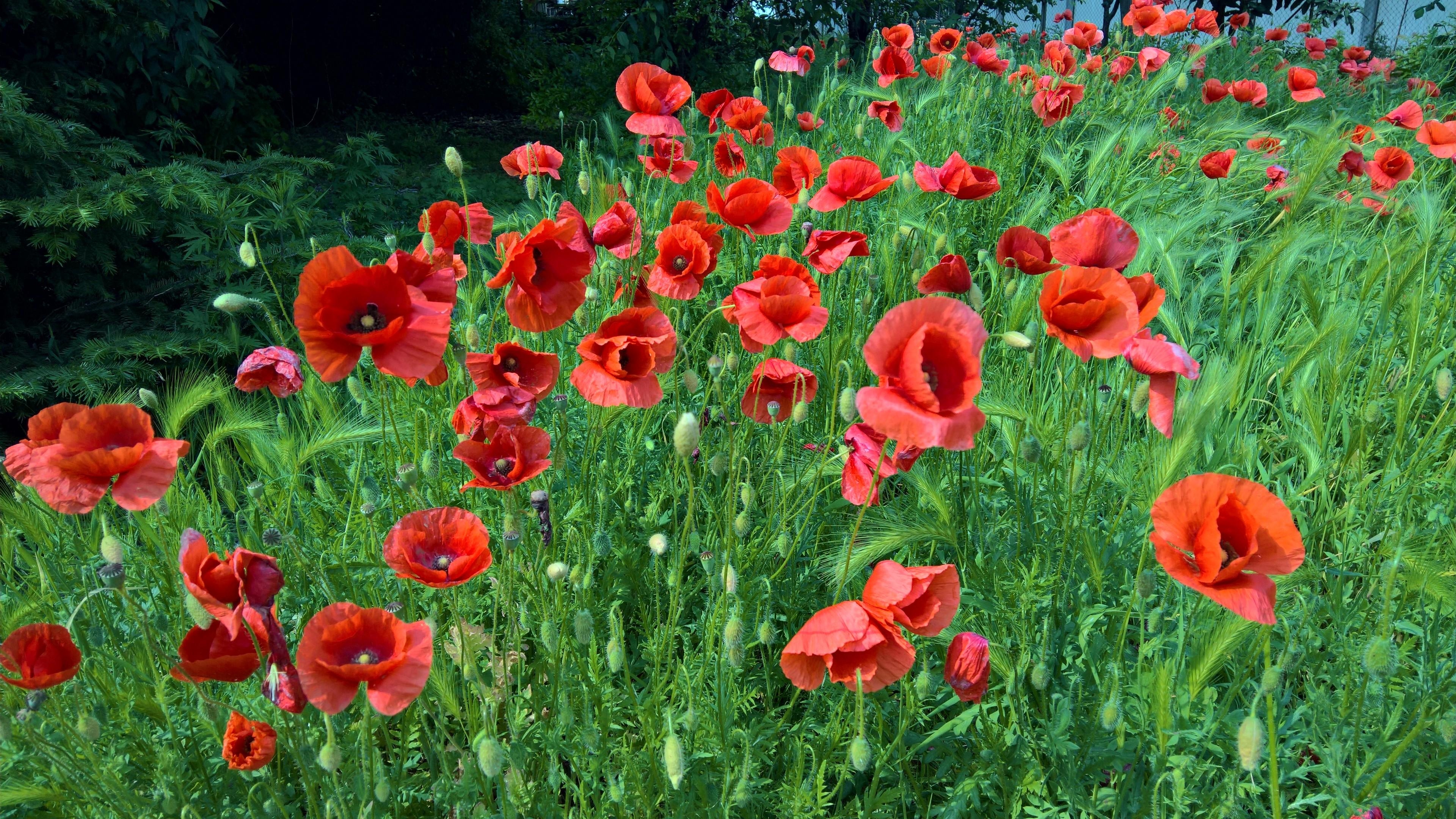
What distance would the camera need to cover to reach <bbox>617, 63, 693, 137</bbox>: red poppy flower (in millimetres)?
2139

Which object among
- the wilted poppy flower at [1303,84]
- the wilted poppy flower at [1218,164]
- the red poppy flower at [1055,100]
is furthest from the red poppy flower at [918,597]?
the wilted poppy flower at [1303,84]

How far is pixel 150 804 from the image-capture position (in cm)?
117

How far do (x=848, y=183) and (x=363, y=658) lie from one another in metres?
1.48

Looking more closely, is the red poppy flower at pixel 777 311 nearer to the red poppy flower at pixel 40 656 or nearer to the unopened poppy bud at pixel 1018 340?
the unopened poppy bud at pixel 1018 340

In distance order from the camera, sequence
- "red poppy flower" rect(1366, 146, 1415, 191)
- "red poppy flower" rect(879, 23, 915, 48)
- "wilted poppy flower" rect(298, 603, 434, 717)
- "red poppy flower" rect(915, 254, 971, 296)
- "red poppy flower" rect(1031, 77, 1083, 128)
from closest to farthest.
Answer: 1. "wilted poppy flower" rect(298, 603, 434, 717)
2. "red poppy flower" rect(915, 254, 971, 296)
3. "red poppy flower" rect(1366, 146, 1415, 191)
4. "red poppy flower" rect(1031, 77, 1083, 128)
5. "red poppy flower" rect(879, 23, 915, 48)

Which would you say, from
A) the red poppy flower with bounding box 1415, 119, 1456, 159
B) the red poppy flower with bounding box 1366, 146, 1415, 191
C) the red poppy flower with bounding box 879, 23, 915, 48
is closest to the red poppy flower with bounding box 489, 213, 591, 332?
the red poppy flower with bounding box 879, 23, 915, 48

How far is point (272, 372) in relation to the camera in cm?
155

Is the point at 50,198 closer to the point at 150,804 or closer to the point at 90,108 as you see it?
the point at 90,108

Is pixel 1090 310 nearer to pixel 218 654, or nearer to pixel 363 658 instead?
pixel 363 658

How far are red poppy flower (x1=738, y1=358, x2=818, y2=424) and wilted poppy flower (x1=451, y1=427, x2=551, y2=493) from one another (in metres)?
0.42

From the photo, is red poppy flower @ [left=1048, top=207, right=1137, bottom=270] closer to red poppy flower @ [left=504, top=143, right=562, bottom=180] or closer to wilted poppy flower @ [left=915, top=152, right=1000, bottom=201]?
wilted poppy flower @ [left=915, top=152, right=1000, bottom=201]

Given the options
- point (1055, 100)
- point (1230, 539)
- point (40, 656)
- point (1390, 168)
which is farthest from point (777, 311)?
point (1390, 168)

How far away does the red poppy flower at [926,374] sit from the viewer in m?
1.03

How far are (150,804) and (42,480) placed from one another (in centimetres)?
46
